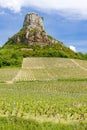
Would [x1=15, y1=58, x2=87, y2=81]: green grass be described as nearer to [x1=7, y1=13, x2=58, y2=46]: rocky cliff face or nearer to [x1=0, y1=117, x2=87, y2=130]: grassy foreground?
[x1=7, y1=13, x2=58, y2=46]: rocky cliff face

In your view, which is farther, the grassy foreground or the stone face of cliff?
the stone face of cliff

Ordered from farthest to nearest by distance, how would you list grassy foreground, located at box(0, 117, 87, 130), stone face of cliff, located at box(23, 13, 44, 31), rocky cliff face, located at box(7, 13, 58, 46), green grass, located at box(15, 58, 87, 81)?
stone face of cliff, located at box(23, 13, 44, 31) → rocky cliff face, located at box(7, 13, 58, 46) → green grass, located at box(15, 58, 87, 81) → grassy foreground, located at box(0, 117, 87, 130)

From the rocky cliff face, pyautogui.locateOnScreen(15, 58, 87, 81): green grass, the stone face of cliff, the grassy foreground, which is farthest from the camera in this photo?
the stone face of cliff

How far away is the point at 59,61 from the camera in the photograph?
112m

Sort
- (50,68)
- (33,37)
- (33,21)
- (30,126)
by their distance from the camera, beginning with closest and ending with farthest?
(30,126) < (50,68) < (33,37) < (33,21)

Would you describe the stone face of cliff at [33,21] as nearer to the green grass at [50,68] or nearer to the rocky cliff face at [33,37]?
the rocky cliff face at [33,37]

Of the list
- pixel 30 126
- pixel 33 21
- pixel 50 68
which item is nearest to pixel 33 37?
pixel 33 21

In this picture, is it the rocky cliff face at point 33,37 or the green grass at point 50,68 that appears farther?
the rocky cliff face at point 33,37

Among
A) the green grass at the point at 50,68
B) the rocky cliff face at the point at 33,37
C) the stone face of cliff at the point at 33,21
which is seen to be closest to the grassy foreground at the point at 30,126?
the green grass at the point at 50,68

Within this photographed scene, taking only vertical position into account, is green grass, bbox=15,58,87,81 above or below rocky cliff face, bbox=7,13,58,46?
below

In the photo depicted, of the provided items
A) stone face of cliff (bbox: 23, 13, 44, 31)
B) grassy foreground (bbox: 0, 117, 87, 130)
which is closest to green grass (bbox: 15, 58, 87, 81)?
grassy foreground (bbox: 0, 117, 87, 130)

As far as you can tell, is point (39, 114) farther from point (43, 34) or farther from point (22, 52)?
point (43, 34)

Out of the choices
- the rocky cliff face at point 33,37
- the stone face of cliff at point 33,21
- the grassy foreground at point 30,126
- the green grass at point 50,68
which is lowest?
the green grass at point 50,68

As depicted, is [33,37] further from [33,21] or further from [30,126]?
[30,126]
